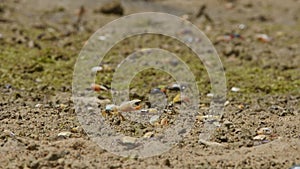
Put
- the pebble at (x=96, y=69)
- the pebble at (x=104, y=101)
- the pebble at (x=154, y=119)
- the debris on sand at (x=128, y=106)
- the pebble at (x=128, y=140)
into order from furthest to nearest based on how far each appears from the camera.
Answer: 1. the pebble at (x=96, y=69)
2. the pebble at (x=104, y=101)
3. the debris on sand at (x=128, y=106)
4. the pebble at (x=154, y=119)
5. the pebble at (x=128, y=140)

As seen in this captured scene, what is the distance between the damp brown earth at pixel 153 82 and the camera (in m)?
3.02

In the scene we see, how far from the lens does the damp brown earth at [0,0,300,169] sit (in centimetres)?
302

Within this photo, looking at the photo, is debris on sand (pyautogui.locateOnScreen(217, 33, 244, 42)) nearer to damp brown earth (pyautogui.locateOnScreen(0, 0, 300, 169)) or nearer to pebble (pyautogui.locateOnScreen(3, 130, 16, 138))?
damp brown earth (pyautogui.locateOnScreen(0, 0, 300, 169))

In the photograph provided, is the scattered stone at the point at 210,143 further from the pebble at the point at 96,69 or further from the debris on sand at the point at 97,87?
the pebble at the point at 96,69

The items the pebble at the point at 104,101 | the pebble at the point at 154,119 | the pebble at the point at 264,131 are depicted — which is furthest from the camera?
the pebble at the point at 104,101

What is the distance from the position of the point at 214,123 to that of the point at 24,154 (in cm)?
107

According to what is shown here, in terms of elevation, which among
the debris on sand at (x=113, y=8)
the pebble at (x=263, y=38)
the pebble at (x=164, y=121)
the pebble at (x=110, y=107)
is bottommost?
the pebble at (x=164, y=121)

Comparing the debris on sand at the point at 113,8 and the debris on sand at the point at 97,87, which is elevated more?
the debris on sand at the point at 113,8

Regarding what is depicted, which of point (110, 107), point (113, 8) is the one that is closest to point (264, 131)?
point (110, 107)

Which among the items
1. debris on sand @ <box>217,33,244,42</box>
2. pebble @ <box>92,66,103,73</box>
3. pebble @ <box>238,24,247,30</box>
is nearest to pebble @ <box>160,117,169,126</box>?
pebble @ <box>92,66,103,73</box>

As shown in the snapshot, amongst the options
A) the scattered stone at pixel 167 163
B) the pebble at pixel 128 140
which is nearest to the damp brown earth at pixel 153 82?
the scattered stone at pixel 167 163

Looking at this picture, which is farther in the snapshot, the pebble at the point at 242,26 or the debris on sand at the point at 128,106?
the pebble at the point at 242,26

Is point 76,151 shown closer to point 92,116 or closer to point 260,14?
point 92,116

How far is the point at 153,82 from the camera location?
4516 mm
